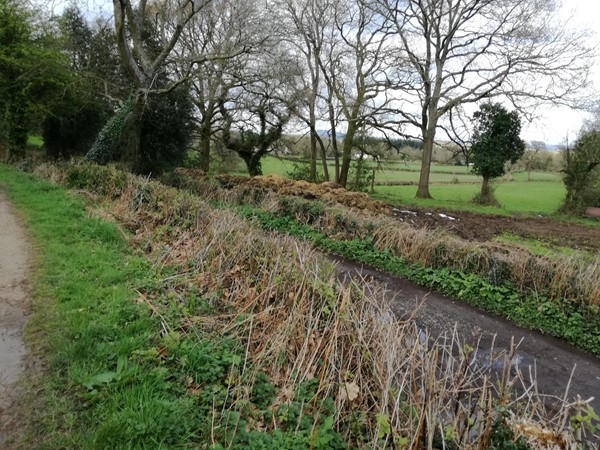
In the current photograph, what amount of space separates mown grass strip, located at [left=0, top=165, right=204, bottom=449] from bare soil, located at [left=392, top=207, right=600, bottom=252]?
8399 mm

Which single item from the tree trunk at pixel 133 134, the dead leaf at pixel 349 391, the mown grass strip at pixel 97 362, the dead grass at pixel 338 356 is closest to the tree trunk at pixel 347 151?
the tree trunk at pixel 133 134

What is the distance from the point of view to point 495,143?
21.4 meters

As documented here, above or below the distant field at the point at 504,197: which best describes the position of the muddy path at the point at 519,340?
below

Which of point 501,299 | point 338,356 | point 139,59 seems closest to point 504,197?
point 501,299

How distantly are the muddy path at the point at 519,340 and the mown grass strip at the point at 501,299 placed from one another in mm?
172

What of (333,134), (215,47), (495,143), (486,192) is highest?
(215,47)

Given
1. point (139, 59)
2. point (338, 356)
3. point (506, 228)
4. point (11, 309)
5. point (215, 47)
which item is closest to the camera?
point (338, 356)

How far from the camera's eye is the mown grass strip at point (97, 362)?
2320mm

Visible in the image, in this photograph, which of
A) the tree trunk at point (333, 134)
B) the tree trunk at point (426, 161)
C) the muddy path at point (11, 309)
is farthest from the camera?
the tree trunk at point (333, 134)

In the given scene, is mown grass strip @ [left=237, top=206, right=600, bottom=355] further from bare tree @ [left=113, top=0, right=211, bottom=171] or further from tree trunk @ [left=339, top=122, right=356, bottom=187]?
tree trunk @ [left=339, top=122, right=356, bottom=187]

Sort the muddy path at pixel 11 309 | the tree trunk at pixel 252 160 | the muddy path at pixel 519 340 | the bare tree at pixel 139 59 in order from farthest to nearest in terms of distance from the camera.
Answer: the tree trunk at pixel 252 160
the bare tree at pixel 139 59
the muddy path at pixel 519 340
the muddy path at pixel 11 309

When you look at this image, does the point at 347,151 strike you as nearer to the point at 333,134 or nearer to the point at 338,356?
the point at 333,134

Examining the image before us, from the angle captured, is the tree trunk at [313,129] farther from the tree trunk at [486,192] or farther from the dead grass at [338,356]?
the dead grass at [338,356]

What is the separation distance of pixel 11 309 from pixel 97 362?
1.61 meters
